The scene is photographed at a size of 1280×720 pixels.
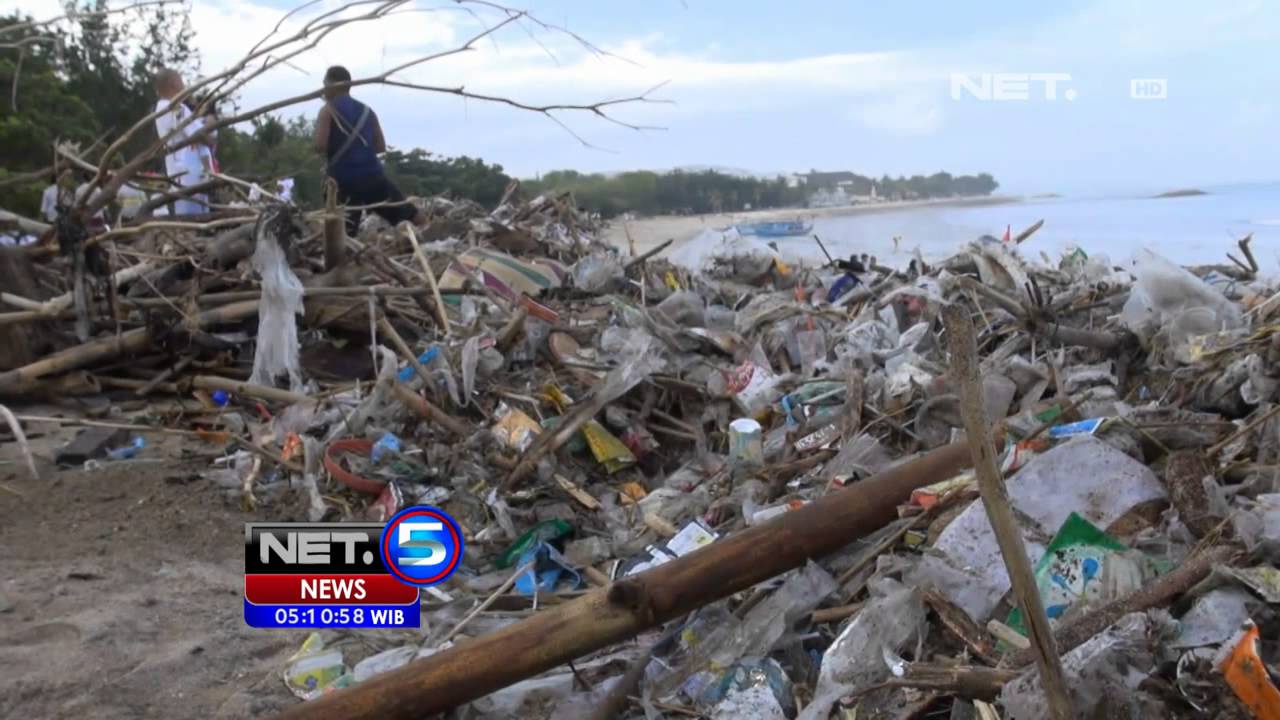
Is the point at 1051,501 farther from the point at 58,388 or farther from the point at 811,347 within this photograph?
the point at 58,388

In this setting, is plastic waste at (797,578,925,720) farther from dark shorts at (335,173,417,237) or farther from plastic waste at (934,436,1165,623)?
dark shorts at (335,173,417,237)

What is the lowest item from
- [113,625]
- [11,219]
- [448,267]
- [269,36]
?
[113,625]

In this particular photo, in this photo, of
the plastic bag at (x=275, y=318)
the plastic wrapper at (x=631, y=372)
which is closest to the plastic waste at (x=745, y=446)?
the plastic wrapper at (x=631, y=372)

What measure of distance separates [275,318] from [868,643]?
3.40 m

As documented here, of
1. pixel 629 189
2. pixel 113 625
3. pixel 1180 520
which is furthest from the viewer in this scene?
pixel 629 189

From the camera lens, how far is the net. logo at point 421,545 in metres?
2.78

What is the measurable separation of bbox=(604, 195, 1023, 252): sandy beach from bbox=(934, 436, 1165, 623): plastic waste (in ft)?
15.8

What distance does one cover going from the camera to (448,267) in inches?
215

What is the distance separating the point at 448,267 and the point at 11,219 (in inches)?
89.1

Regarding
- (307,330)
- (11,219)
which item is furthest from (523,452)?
(11,219)

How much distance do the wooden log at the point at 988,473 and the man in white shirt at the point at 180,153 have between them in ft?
15.1

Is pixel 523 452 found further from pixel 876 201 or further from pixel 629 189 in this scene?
pixel 876 201

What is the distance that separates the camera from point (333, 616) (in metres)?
2.54

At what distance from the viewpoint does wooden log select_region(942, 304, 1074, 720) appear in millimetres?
1231
